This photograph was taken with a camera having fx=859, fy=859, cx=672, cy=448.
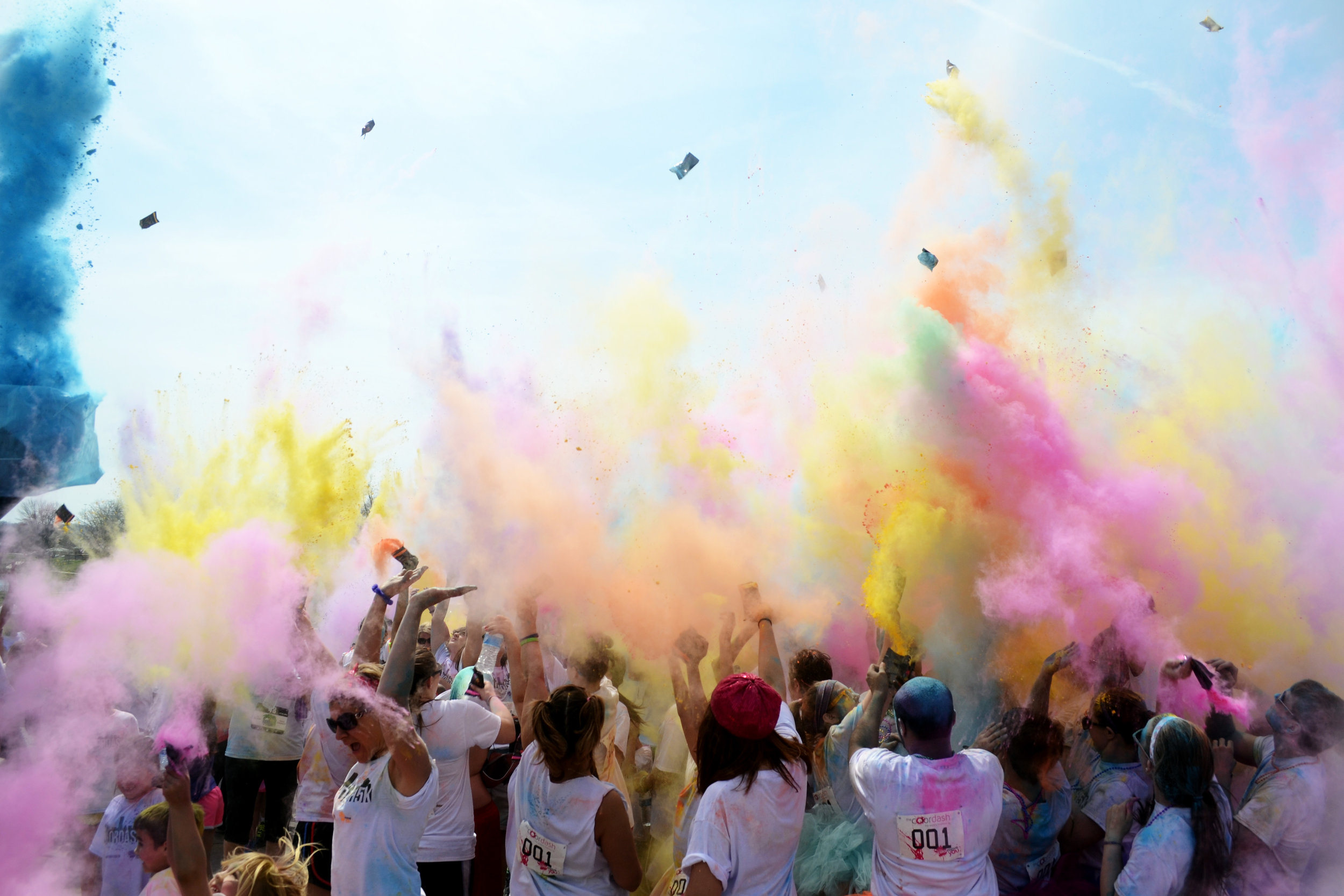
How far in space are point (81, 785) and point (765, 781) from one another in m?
2.79

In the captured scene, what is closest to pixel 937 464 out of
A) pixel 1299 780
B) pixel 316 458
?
pixel 1299 780

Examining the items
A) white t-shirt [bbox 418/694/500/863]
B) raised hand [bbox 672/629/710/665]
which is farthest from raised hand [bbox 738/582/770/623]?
white t-shirt [bbox 418/694/500/863]

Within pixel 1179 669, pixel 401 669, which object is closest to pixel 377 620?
pixel 401 669

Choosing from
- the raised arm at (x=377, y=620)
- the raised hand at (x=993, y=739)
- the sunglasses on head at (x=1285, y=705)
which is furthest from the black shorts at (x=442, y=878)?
the sunglasses on head at (x=1285, y=705)

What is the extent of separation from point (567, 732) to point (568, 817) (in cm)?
31

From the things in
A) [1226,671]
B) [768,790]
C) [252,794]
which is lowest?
[252,794]

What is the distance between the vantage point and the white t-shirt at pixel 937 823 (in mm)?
2961

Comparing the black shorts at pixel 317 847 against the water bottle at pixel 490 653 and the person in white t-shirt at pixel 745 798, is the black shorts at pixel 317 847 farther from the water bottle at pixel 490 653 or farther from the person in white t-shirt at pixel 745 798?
the water bottle at pixel 490 653

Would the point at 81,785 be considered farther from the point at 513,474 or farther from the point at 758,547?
the point at 758,547

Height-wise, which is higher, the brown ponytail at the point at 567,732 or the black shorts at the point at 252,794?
the brown ponytail at the point at 567,732

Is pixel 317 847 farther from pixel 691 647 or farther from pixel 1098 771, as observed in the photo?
pixel 1098 771

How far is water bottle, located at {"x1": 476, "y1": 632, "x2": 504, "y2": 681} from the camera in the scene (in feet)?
21.8

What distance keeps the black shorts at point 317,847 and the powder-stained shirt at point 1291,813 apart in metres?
4.02

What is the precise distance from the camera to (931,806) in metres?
3.00
